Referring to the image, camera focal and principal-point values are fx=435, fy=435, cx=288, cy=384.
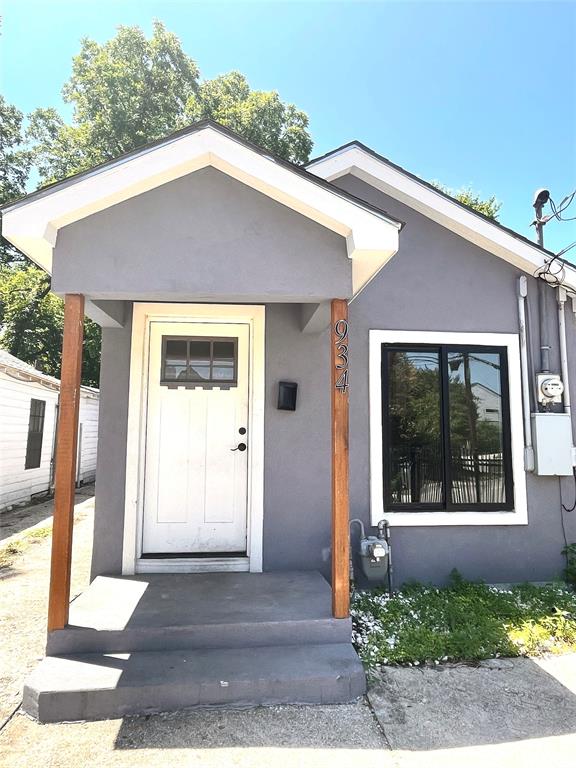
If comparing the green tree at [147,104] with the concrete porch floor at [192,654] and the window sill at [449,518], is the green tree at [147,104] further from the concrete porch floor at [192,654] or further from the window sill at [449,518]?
the concrete porch floor at [192,654]

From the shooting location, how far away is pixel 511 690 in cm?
267

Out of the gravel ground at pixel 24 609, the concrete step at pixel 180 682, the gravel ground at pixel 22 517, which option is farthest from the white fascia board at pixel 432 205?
the gravel ground at pixel 22 517

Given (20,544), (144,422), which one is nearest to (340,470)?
(144,422)

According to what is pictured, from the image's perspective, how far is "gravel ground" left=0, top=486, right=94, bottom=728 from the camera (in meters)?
2.75

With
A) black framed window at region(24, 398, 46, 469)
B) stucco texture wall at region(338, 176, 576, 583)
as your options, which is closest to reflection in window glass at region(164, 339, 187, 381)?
stucco texture wall at region(338, 176, 576, 583)

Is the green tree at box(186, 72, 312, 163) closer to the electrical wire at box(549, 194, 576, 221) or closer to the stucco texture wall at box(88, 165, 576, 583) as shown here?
the electrical wire at box(549, 194, 576, 221)

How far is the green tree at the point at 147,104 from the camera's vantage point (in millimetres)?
16206

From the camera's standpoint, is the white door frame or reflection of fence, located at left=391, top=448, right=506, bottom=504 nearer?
the white door frame

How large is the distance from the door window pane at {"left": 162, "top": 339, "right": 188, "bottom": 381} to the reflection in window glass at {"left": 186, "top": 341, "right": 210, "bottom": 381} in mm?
67

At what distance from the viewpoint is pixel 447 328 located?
4375mm

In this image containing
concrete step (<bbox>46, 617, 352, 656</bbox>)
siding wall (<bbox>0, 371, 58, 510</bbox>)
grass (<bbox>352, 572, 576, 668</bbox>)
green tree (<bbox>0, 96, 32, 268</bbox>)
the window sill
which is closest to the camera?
concrete step (<bbox>46, 617, 352, 656</bbox>)

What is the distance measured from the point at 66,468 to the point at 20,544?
4185 millimetres

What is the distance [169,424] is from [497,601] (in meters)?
3.27

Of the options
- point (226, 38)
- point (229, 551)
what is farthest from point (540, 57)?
point (229, 551)
